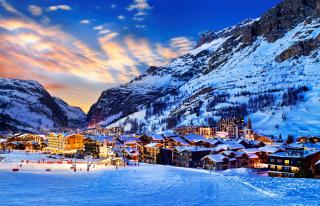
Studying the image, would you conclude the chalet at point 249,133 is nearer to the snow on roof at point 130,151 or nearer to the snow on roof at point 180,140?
the snow on roof at point 180,140

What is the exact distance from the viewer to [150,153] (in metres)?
116

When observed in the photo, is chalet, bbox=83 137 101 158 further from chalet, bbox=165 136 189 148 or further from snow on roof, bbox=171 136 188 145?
snow on roof, bbox=171 136 188 145

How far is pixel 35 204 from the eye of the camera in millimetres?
40750

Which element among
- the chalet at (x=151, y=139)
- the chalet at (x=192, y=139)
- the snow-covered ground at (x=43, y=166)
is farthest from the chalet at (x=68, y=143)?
the snow-covered ground at (x=43, y=166)

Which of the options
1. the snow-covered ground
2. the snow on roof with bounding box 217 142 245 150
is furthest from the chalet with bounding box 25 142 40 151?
the snow on roof with bounding box 217 142 245 150

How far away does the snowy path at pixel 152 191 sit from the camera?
43156 mm

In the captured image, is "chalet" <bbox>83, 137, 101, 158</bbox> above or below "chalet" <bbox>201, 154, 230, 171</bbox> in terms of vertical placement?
above

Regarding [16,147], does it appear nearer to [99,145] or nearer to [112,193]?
[99,145]

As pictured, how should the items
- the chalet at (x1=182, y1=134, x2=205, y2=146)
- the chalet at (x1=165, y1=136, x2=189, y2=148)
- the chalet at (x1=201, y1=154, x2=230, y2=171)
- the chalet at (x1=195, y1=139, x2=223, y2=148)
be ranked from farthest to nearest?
the chalet at (x1=165, y1=136, x2=189, y2=148), the chalet at (x1=182, y1=134, x2=205, y2=146), the chalet at (x1=195, y1=139, x2=223, y2=148), the chalet at (x1=201, y1=154, x2=230, y2=171)

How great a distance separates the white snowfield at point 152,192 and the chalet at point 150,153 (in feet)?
154

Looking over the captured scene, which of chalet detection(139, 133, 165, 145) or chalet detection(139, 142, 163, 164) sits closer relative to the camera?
chalet detection(139, 142, 163, 164)

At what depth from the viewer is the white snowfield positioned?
43000mm

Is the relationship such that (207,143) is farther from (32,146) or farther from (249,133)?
(32,146)

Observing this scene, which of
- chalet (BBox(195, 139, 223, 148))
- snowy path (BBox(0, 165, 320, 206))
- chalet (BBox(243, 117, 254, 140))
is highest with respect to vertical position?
chalet (BBox(243, 117, 254, 140))
